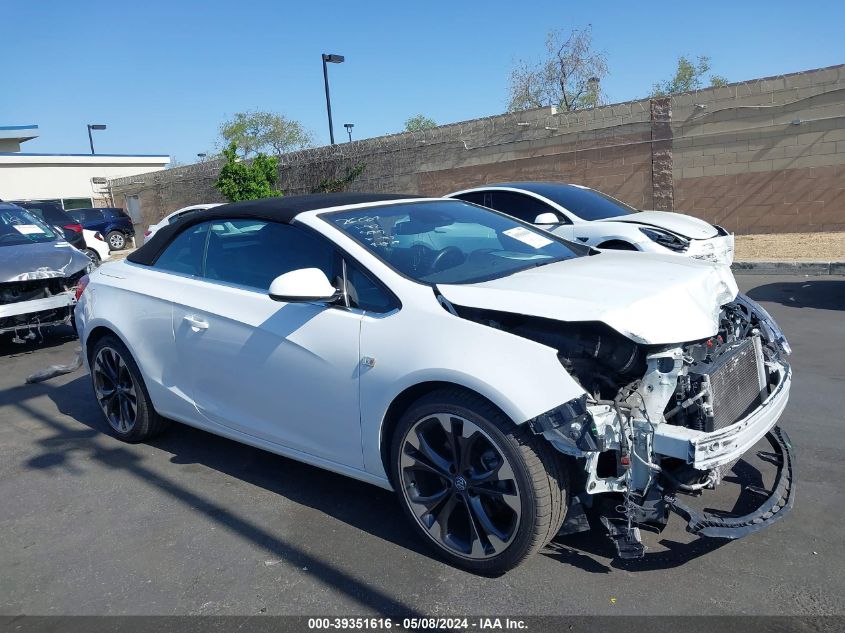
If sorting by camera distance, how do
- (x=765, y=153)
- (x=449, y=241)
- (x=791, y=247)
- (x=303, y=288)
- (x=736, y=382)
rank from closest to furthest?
(x=736, y=382)
(x=303, y=288)
(x=449, y=241)
(x=791, y=247)
(x=765, y=153)

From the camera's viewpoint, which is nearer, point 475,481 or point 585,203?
point 475,481

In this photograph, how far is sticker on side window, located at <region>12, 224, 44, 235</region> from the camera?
9000mm

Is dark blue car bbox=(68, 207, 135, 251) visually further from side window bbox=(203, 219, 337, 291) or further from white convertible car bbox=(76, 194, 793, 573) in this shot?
white convertible car bbox=(76, 194, 793, 573)

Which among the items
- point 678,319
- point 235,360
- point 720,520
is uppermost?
point 678,319

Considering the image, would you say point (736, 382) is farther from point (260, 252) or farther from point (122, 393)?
point (122, 393)

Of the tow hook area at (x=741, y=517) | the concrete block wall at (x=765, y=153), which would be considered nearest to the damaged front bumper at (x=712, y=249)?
the tow hook area at (x=741, y=517)

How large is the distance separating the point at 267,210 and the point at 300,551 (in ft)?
6.17

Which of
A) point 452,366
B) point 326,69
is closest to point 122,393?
point 452,366

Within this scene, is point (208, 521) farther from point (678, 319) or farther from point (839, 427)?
point (839, 427)

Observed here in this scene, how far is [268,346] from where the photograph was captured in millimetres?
3588

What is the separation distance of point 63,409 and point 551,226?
19.3 feet

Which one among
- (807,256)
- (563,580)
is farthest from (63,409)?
(807,256)

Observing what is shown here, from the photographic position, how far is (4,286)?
7543mm

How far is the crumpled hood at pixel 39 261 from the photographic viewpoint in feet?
24.8
